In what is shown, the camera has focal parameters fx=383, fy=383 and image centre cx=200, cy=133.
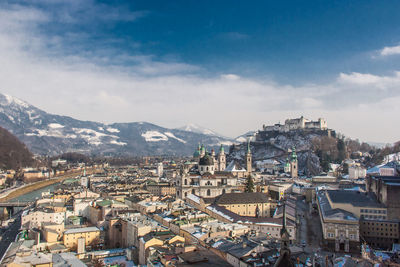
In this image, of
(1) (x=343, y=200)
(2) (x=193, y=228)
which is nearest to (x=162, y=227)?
(2) (x=193, y=228)

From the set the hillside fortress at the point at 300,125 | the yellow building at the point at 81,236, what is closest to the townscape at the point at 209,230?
the yellow building at the point at 81,236

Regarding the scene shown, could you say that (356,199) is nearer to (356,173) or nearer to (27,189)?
(356,173)

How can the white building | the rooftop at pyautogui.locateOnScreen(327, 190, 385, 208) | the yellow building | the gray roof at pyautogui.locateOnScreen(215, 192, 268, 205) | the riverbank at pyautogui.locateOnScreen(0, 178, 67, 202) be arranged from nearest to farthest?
the yellow building → the rooftop at pyautogui.locateOnScreen(327, 190, 385, 208) → the gray roof at pyautogui.locateOnScreen(215, 192, 268, 205) → the riverbank at pyautogui.locateOnScreen(0, 178, 67, 202) → the white building

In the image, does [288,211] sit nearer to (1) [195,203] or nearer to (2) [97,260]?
(1) [195,203]

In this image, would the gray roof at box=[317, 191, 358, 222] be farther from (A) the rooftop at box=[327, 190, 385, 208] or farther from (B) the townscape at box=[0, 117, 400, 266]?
(A) the rooftop at box=[327, 190, 385, 208]

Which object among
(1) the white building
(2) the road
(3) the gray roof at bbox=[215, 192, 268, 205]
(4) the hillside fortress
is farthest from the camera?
(4) the hillside fortress

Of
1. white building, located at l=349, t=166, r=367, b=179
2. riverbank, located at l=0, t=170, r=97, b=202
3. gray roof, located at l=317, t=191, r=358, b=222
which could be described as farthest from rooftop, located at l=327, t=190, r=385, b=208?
riverbank, located at l=0, t=170, r=97, b=202

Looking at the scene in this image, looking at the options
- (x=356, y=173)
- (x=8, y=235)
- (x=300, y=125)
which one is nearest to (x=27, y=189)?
(x=8, y=235)

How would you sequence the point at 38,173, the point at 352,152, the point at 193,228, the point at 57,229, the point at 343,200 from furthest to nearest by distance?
1. the point at 352,152
2. the point at 38,173
3. the point at 343,200
4. the point at 57,229
5. the point at 193,228
